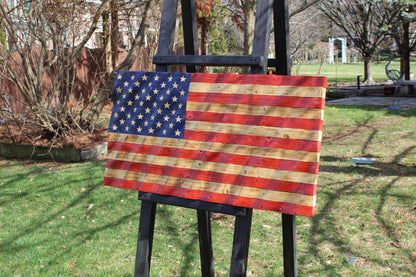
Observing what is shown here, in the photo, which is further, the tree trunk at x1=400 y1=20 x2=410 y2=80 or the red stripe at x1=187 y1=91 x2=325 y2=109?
the tree trunk at x1=400 y1=20 x2=410 y2=80

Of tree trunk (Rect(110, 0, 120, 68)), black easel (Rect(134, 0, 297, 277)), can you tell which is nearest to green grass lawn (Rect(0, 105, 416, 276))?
black easel (Rect(134, 0, 297, 277))

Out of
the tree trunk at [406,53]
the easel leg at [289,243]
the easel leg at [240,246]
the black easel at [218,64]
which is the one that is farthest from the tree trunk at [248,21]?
the tree trunk at [406,53]

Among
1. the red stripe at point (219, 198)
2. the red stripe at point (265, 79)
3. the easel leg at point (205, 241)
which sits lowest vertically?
the easel leg at point (205, 241)

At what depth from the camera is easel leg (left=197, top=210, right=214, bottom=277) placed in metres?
3.14

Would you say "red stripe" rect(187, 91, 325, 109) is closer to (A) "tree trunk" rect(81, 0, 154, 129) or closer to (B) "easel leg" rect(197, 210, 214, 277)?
(B) "easel leg" rect(197, 210, 214, 277)

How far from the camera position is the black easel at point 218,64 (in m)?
2.32

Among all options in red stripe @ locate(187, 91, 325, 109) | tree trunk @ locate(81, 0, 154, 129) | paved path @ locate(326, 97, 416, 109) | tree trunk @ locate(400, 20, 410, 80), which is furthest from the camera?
tree trunk @ locate(400, 20, 410, 80)

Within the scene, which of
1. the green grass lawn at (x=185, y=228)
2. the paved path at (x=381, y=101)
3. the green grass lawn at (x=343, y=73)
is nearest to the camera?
the green grass lawn at (x=185, y=228)

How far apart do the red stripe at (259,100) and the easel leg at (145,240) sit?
729 millimetres

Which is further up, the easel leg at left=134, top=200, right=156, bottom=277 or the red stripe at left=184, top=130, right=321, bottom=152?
the red stripe at left=184, top=130, right=321, bottom=152

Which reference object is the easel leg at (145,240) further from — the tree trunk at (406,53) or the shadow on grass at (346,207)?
the tree trunk at (406,53)

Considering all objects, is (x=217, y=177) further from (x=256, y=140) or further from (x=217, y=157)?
(x=256, y=140)

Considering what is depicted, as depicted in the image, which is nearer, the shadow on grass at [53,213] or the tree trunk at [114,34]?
the shadow on grass at [53,213]

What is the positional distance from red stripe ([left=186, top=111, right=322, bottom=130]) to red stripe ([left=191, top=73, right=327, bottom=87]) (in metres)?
0.18
